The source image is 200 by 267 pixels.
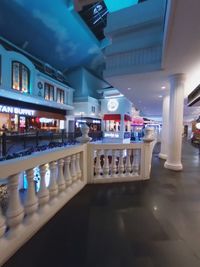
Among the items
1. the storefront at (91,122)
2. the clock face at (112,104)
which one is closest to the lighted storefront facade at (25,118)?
the storefront at (91,122)

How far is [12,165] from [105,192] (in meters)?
1.70

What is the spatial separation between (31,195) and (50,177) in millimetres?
362

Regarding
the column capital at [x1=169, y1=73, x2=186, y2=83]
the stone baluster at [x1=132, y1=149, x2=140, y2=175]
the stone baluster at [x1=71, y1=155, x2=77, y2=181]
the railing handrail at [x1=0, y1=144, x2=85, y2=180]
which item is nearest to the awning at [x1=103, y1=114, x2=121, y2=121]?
the column capital at [x1=169, y1=73, x2=186, y2=83]

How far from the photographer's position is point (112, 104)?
56.7 ft

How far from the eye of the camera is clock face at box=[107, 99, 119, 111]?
16.9 m

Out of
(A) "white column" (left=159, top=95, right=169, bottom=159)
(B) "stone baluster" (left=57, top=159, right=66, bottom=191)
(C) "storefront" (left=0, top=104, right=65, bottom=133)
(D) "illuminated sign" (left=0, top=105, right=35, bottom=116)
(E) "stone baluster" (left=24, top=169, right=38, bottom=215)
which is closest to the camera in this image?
(E) "stone baluster" (left=24, top=169, right=38, bottom=215)

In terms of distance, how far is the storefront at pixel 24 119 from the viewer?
1046 cm

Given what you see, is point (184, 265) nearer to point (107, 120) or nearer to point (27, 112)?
point (27, 112)

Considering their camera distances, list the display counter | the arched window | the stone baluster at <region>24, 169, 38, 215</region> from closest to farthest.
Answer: the stone baluster at <region>24, 169, 38, 215</region>, the arched window, the display counter

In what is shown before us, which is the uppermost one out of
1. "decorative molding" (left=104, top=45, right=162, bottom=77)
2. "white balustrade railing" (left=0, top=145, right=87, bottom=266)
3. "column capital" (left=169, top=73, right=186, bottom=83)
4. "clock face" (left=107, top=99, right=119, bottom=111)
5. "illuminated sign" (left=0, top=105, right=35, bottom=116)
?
"clock face" (left=107, top=99, right=119, bottom=111)

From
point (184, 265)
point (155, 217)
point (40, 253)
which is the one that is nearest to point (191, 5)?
point (155, 217)

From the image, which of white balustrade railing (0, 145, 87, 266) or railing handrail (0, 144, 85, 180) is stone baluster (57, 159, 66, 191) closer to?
white balustrade railing (0, 145, 87, 266)

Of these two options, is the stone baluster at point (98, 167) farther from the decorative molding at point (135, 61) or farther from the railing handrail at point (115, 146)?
the decorative molding at point (135, 61)

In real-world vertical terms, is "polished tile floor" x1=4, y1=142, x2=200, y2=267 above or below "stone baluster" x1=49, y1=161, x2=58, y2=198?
below
